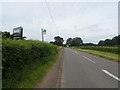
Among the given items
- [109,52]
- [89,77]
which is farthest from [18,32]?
[109,52]

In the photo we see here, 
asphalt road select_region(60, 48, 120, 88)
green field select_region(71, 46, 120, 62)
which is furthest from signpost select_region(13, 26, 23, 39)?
green field select_region(71, 46, 120, 62)

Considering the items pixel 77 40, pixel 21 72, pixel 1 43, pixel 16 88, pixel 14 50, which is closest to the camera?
→ pixel 1 43

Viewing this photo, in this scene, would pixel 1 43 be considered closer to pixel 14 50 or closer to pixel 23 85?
pixel 14 50

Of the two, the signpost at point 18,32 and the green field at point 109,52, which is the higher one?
the signpost at point 18,32

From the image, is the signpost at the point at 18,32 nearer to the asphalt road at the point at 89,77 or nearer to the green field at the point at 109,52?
the asphalt road at the point at 89,77

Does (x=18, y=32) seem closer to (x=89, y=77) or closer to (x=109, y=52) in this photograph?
(x=89, y=77)

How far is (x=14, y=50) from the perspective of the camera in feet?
11.6

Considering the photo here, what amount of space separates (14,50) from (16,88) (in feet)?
4.65

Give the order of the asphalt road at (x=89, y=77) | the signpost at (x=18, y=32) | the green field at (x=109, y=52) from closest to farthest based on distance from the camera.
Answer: the asphalt road at (x=89, y=77)
the signpost at (x=18, y=32)
the green field at (x=109, y=52)

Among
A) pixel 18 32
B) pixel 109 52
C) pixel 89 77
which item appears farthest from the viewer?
pixel 109 52

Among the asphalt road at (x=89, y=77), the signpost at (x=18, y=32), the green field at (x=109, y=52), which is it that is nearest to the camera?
the asphalt road at (x=89, y=77)

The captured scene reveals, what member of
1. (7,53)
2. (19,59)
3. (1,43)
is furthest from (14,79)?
(1,43)

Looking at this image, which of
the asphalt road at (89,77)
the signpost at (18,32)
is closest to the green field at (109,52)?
the asphalt road at (89,77)

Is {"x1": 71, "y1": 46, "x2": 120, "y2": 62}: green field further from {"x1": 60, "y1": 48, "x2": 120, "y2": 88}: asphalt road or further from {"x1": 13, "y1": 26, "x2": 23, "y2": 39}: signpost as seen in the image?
{"x1": 13, "y1": 26, "x2": 23, "y2": 39}: signpost
